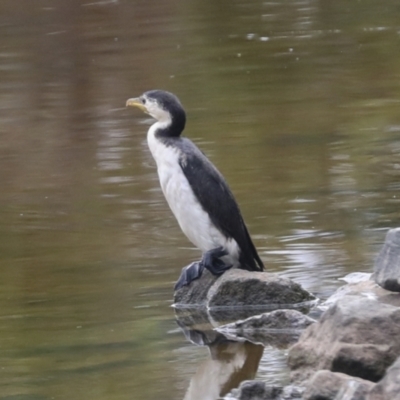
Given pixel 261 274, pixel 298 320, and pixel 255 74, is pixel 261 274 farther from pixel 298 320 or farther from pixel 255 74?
pixel 255 74

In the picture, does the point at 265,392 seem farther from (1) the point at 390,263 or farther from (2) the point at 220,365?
(1) the point at 390,263

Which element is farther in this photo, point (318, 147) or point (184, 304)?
point (318, 147)

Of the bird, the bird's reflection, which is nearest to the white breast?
the bird

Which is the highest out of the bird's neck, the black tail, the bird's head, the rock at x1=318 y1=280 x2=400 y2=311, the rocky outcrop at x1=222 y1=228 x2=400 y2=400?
the bird's head

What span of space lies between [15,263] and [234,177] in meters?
2.48

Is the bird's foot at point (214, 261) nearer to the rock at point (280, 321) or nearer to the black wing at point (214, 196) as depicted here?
the black wing at point (214, 196)

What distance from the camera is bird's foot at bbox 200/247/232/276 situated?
7008 millimetres

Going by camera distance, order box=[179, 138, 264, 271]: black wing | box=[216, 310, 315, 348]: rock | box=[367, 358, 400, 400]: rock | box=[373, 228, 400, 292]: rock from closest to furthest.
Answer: box=[367, 358, 400, 400]: rock < box=[373, 228, 400, 292]: rock < box=[216, 310, 315, 348]: rock < box=[179, 138, 264, 271]: black wing

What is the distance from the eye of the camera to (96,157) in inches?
433

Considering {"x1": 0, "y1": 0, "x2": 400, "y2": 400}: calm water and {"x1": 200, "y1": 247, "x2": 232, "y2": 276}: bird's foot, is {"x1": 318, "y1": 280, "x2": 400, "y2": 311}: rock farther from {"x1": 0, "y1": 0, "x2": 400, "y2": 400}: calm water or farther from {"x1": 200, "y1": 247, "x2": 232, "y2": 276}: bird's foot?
{"x1": 200, "y1": 247, "x2": 232, "y2": 276}: bird's foot

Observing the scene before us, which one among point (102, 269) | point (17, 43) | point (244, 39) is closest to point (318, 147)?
point (102, 269)

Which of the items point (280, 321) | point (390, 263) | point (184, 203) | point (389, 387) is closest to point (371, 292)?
point (390, 263)

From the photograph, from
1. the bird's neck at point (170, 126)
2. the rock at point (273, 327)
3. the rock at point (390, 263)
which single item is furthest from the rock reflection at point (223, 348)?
the bird's neck at point (170, 126)

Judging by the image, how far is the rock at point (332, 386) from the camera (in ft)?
15.6
